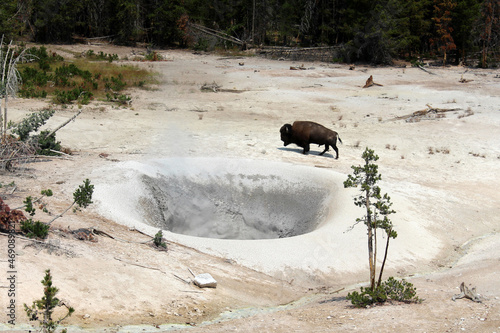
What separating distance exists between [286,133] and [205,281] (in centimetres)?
904

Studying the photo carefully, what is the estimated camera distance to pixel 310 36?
1660 inches

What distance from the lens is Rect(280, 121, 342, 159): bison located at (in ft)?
49.6

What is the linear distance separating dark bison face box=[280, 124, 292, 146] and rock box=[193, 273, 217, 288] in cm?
882

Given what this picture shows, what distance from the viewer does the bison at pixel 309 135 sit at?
→ 15133mm

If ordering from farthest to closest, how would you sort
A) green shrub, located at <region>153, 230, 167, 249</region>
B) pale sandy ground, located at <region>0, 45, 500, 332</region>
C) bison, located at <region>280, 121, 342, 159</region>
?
1. bison, located at <region>280, 121, 342, 159</region>
2. green shrub, located at <region>153, 230, 167, 249</region>
3. pale sandy ground, located at <region>0, 45, 500, 332</region>

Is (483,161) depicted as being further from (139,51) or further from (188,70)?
(139,51)

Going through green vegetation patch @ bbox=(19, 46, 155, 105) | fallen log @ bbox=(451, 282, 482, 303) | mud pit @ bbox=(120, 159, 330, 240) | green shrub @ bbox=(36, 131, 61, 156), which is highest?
green vegetation patch @ bbox=(19, 46, 155, 105)

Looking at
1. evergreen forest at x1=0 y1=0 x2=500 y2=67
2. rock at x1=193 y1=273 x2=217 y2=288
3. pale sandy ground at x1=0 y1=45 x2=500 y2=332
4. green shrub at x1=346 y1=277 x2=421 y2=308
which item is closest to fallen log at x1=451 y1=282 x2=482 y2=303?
pale sandy ground at x1=0 y1=45 x2=500 y2=332

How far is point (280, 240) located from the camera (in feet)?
30.1

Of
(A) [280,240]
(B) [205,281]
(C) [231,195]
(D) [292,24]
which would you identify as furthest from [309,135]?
(D) [292,24]

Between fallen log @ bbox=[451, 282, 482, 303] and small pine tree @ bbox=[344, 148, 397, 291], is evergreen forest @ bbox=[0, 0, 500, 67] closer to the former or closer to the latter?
small pine tree @ bbox=[344, 148, 397, 291]

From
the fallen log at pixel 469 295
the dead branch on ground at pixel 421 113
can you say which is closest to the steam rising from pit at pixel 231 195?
the fallen log at pixel 469 295

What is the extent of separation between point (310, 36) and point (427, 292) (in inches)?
1459

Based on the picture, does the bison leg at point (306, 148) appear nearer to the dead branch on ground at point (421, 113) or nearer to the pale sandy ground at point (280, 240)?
the pale sandy ground at point (280, 240)
